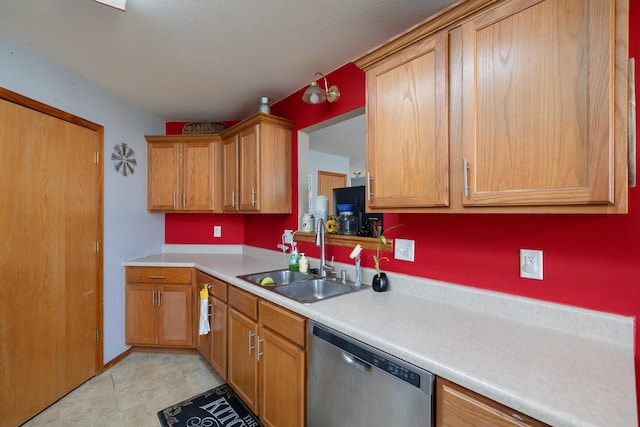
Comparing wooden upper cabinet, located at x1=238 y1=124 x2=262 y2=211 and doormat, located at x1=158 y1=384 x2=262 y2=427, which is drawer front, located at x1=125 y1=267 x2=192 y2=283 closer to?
wooden upper cabinet, located at x1=238 y1=124 x2=262 y2=211

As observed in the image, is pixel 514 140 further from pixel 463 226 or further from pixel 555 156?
pixel 463 226

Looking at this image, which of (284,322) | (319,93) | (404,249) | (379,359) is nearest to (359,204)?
(404,249)

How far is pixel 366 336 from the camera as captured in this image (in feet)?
3.48

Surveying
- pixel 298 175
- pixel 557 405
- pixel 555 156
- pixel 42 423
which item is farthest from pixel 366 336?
pixel 42 423

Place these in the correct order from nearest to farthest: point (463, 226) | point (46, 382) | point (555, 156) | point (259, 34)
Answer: point (555, 156) → point (463, 226) → point (259, 34) → point (46, 382)

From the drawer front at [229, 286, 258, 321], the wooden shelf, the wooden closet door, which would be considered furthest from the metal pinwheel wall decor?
the wooden shelf

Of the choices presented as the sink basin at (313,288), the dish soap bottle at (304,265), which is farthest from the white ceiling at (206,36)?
the sink basin at (313,288)

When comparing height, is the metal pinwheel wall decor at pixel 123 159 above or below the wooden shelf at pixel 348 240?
above

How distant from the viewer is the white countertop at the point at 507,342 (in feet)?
2.33

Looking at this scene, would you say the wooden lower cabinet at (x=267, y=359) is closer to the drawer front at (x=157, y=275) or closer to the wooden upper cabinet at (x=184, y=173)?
the drawer front at (x=157, y=275)

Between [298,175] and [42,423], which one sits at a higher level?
[298,175]

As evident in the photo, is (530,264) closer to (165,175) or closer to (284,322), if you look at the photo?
(284,322)

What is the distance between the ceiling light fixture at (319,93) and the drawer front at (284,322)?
1.30 metres

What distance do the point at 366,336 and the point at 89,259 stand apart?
234cm
